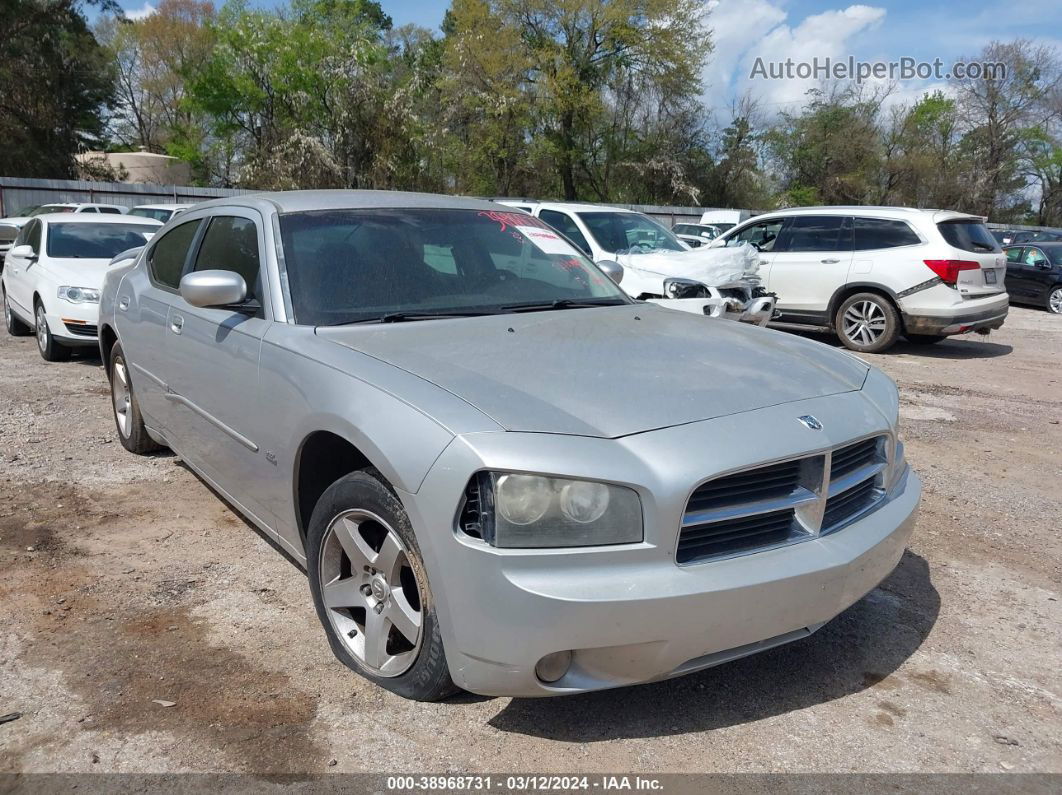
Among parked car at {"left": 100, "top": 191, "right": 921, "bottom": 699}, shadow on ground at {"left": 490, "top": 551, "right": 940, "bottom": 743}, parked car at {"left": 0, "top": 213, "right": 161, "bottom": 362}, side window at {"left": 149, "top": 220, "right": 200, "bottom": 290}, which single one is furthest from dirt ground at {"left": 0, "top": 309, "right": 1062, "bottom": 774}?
parked car at {"left": 0, "top": 213, "right": 161, "bottom": 362}

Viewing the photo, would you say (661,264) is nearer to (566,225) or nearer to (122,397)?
(566,225)

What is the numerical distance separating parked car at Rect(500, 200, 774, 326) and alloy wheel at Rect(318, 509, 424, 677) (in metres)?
4.07

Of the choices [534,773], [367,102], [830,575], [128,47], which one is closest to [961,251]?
[830,575]

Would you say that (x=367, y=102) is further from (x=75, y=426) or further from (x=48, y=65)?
(x=75, y=426)

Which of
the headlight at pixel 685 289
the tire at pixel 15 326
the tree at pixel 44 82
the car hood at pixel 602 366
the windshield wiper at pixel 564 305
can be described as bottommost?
the tire at pixel 15 326

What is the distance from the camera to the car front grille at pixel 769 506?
2428 millimetres

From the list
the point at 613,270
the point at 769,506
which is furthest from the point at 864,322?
the point at 769,506

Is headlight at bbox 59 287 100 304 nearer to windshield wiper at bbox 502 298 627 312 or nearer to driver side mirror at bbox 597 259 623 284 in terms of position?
driver side mirror at bbox 597 259 623 284

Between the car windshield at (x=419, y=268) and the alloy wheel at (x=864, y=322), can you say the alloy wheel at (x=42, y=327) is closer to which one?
the car windshield at (x=419, y=268)

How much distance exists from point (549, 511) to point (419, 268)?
171 centimetres

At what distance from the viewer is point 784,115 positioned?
48.7m

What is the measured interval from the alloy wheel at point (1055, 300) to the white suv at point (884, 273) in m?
6.98

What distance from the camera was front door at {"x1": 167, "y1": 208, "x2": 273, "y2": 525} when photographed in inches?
135

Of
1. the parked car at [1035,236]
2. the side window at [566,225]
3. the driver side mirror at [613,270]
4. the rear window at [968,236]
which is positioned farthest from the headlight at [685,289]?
the parked car at [1035,236]
